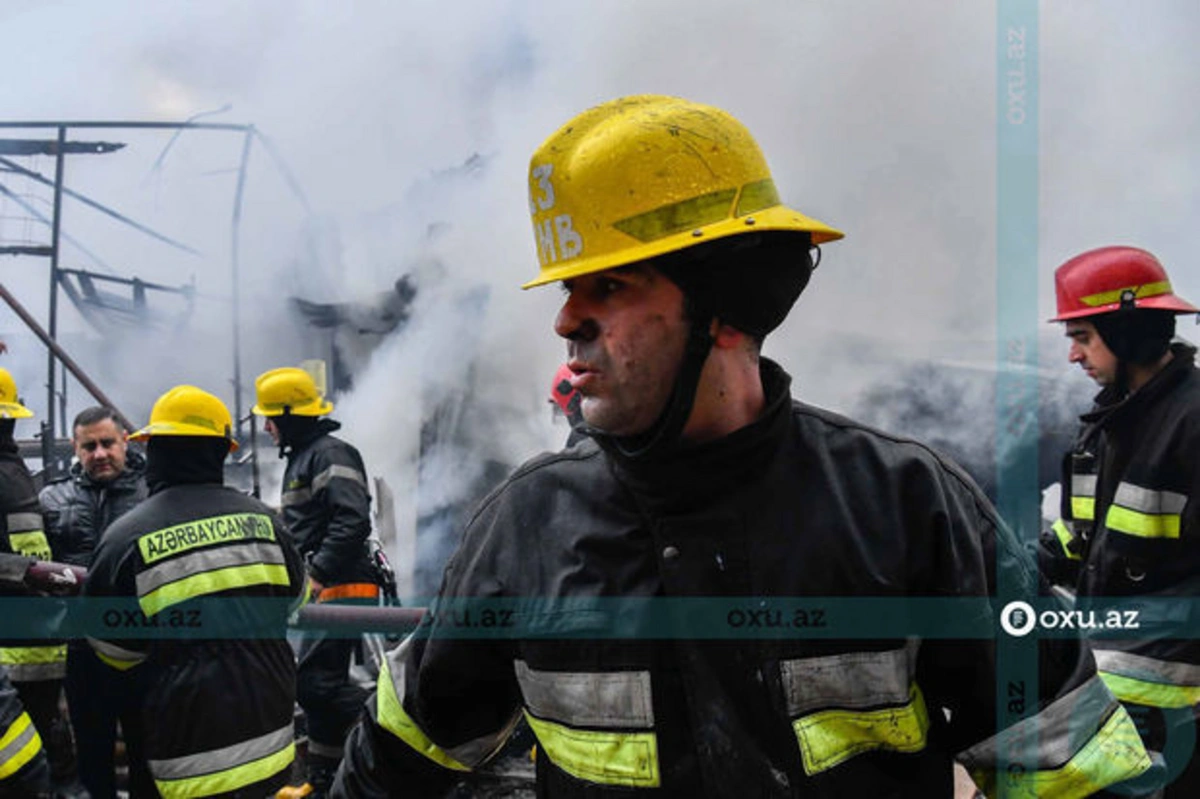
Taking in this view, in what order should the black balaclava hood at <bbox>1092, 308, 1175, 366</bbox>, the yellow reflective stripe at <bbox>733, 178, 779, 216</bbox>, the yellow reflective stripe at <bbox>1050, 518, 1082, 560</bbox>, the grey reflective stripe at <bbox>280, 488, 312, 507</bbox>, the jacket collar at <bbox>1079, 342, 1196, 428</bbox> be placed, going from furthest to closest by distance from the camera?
the grey reflective stripe at <bbox>280, 488, 312, 507</bbox> < the yellow reflective stripe at <bbox>1050, 518, 1082, 560</bbox> < the black balaclava hood at <bbox>1092, 308, 1175, 366</bbox> < the jacket collar at <bbox>1079, 342, 1196, 428</bbox> < the yellow reflective stripe at <bbox>733, 178, 779, 216</bbox>

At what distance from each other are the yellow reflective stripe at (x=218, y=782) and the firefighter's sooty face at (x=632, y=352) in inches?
105

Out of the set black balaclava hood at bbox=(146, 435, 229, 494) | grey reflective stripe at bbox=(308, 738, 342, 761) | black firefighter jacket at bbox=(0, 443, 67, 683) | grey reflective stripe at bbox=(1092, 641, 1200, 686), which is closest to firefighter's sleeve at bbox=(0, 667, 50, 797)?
black balaclava hood at bbox=(146, 435, 229, 494)

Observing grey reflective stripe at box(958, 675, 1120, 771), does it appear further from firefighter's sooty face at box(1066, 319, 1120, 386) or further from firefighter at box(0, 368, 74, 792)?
firefighter at box(0, 368, 74, 792)

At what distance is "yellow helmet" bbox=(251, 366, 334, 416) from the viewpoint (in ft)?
17.5

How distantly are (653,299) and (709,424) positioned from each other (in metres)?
0.18

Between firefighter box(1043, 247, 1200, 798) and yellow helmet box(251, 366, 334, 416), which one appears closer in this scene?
firefighter box(1043, 247, 1200, 798)

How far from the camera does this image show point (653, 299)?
49.8 inches

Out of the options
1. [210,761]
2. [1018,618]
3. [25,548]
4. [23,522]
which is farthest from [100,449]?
[1018,618]

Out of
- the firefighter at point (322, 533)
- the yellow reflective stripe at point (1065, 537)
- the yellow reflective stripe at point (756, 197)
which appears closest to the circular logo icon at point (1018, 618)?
the yellow reflective stripe at point (756, 197)

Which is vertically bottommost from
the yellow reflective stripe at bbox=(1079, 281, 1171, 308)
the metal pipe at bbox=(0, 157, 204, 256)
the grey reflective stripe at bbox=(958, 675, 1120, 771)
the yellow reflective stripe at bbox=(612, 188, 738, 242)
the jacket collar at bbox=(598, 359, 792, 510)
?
the grey reflective stripe at bbox=(958, 675, 1120, 771)

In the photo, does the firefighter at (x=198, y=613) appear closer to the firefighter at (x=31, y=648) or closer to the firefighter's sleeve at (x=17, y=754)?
the firefighter's sleeve at (x=17, y=754)

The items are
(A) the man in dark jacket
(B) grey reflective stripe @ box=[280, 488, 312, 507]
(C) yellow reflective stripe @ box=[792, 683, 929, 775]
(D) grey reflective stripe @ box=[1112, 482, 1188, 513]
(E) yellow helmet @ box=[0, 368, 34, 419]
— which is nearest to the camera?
(C) yellow reflective stripe @ box=[792, 683, 929, 775]

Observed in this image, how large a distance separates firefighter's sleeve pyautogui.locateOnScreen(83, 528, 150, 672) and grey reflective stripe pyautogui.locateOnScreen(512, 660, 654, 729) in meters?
2.36

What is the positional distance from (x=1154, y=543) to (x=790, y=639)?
2.11 meters
